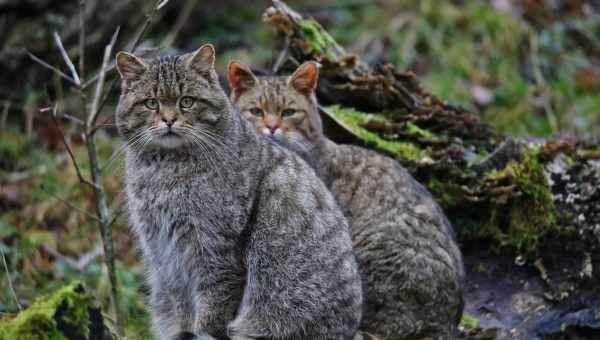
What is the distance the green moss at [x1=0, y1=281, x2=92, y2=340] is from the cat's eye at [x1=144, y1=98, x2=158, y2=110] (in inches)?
37.5

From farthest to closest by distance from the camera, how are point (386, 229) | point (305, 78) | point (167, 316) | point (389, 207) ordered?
point (305, 78), point (389, 207), point (386, 229), point (167, 316)

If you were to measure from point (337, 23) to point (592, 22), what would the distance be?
11.0 feet

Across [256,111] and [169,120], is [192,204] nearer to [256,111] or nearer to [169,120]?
[169,120]

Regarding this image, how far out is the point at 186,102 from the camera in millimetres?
4199

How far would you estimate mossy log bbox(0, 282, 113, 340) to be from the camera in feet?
12.8

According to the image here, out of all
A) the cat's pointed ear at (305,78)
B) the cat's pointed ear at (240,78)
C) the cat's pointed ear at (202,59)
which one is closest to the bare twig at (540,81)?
the cat's pointed ear at (305,78)

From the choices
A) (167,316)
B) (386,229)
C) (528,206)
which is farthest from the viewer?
(528,206)

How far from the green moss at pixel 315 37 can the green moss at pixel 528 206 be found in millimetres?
1681

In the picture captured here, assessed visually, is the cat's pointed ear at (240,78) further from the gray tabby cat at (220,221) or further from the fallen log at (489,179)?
the gray tabby cat at (220,221)

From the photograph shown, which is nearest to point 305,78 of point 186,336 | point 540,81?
point 186,336

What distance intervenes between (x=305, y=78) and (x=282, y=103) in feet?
0.83

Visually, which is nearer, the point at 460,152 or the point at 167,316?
the point at 167,316

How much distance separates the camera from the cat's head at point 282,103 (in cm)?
568

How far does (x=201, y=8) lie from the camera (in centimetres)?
1024
